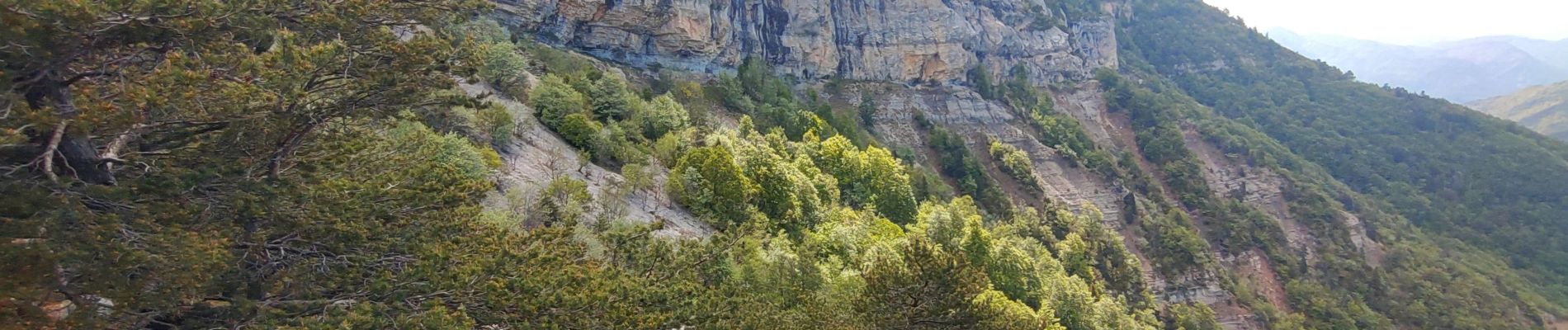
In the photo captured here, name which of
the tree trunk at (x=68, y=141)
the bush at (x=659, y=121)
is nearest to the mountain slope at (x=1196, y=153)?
the bush at (x=659, y=121)

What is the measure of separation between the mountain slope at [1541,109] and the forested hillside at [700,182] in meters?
86.5

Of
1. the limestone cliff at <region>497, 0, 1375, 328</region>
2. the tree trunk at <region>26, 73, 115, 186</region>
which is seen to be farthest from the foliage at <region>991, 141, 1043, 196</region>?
the tree trunk at <region>26, 73, 115, 186</region>

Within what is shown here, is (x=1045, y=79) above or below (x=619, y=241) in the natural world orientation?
below

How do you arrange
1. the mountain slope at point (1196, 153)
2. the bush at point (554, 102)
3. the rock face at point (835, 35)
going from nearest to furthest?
the bush at point (554, 102)
the rock face at point (835, 35)
the mountain slope at point (1196, 153)

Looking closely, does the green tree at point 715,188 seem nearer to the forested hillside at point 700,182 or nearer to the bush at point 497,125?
the forested hillside at point 700,182

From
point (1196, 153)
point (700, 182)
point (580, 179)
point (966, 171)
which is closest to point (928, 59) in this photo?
point (966, 171)

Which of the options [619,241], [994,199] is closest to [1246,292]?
[994,199]

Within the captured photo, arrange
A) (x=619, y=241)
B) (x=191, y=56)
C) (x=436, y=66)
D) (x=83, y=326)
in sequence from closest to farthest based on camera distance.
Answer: (x=83, y=326)
(x=191, y=56)
(x=436, y=66)
(x=619, y=241)

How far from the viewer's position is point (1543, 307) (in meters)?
75.4

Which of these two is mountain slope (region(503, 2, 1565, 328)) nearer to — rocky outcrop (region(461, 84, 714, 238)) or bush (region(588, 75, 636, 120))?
bush (region(588, 75, 636, 120))

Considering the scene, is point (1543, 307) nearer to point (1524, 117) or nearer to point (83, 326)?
point (83, 326)

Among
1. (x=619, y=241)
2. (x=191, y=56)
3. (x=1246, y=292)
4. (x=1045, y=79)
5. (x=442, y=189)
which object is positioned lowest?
(x=1246, y=292)

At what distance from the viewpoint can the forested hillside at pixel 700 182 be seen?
8219 millimetres

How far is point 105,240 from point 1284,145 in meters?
129
